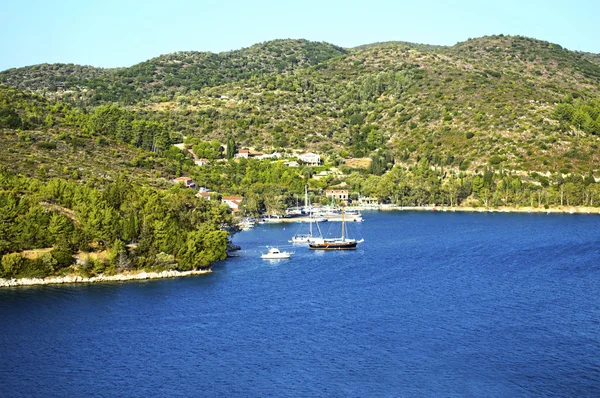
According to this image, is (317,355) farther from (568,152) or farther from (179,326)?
(568,152)

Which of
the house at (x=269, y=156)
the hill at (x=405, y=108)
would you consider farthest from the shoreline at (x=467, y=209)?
the house at (x=269, y=156)

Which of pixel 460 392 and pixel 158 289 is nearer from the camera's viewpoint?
pixel 460 392

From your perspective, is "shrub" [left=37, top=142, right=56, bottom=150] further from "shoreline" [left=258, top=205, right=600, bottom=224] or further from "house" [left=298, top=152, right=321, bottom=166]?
"house" [left=298, top=152, right=321, bottom=166]

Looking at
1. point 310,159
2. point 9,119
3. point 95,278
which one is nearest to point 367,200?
point 310,159

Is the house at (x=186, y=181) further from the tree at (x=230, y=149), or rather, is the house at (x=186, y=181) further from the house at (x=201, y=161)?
the tree at (x=230, y=149)

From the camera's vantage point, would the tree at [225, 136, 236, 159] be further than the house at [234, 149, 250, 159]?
No

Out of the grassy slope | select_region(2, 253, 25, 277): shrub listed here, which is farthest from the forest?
the grassy slope

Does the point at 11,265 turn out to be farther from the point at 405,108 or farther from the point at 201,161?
the point at 405,108

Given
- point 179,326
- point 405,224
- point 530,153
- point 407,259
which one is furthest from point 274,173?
point 179,326
